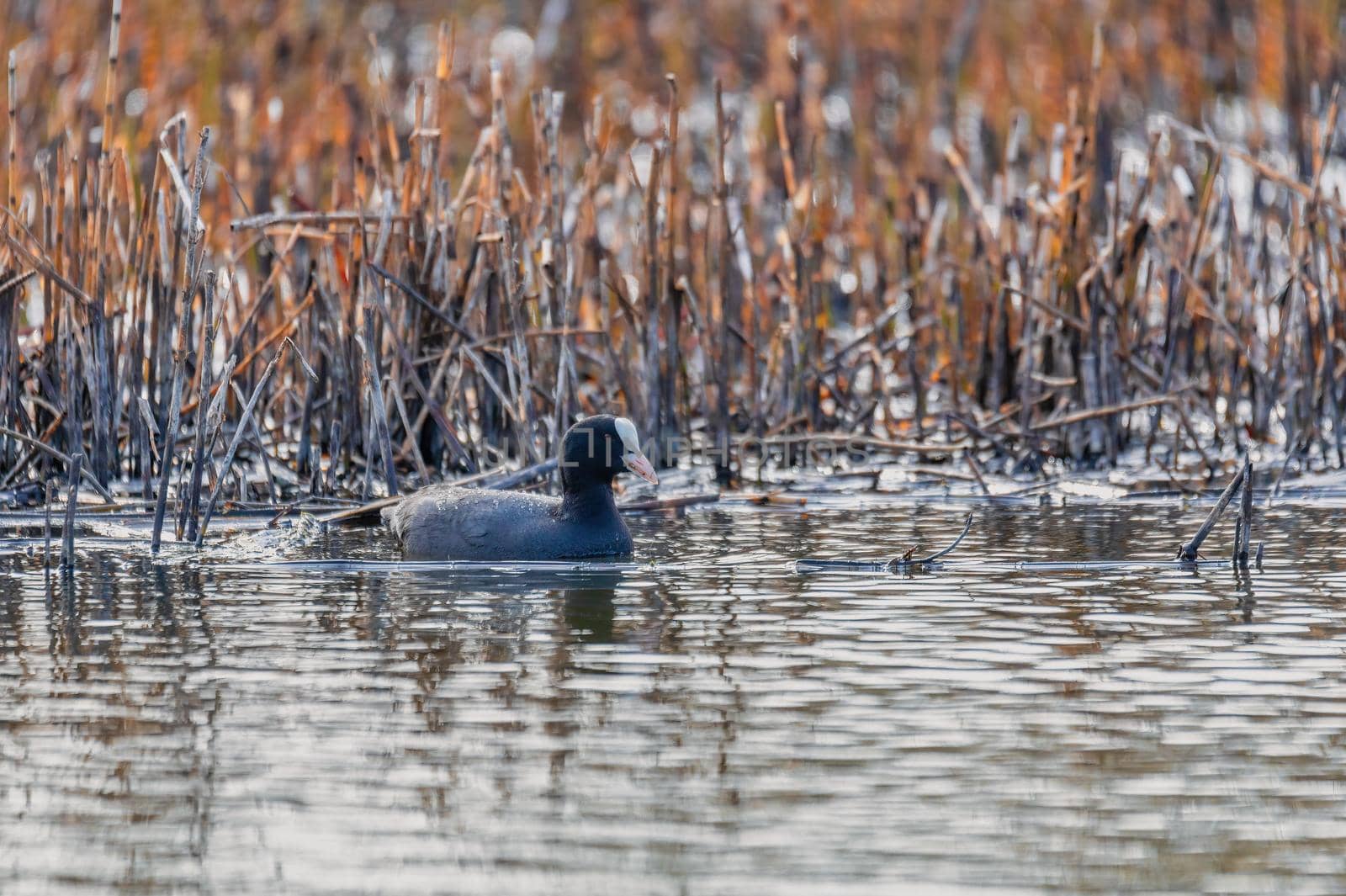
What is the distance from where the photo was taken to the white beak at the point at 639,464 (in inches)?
305

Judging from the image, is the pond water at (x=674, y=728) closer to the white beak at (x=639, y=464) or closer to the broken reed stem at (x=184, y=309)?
the broken reed stem at (x=184, y=309)

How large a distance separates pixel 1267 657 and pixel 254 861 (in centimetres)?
287

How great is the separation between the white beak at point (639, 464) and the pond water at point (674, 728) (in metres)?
0.53

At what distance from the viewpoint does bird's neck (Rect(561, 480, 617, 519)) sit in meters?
7.65

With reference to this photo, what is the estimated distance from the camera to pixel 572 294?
9.34m

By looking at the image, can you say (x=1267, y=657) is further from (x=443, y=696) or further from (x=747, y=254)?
(x=747, y=254)

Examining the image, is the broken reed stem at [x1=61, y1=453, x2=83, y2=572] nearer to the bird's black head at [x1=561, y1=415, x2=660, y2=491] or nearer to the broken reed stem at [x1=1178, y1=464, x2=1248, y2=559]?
the bird's black head at [x1=561, y1=415, x2=660, y2=491]

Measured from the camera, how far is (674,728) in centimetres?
476

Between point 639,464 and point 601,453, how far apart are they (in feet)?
0.50

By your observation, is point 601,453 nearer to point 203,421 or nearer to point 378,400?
point 378,400

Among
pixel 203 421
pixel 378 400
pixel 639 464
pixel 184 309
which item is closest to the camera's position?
pixel 203 421

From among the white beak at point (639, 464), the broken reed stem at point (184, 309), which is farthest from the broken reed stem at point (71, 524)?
the white beak at point (639, 464)

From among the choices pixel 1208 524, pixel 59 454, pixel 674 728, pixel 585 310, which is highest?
pixel 585 310

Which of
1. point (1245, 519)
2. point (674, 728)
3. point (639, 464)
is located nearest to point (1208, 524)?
point (1245, 519)
